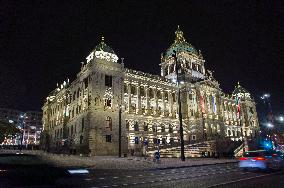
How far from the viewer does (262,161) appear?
55.2 feet

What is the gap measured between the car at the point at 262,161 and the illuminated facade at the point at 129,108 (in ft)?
87.7

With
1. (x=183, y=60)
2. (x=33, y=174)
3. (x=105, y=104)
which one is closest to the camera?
(x=33, y=174)

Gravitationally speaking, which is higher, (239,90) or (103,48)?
(103,48)

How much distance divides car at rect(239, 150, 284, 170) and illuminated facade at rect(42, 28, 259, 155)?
26722 mm

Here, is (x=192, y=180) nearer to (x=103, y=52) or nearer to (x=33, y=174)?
(x=33, y=174)

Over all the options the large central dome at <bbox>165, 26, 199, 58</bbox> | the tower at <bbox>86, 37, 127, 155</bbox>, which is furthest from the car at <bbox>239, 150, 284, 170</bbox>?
the large central dome at <bbox>165, 26, 199, 58</bbox>

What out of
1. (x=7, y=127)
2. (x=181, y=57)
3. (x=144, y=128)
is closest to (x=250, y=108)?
(x=181, y=57)

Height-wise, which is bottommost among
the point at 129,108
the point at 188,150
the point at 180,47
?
the point at 188,150

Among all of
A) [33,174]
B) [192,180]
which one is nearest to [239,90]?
[192,180]

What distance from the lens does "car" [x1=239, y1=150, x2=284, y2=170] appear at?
55.2 ft

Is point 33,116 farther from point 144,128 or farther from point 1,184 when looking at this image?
point 1,184

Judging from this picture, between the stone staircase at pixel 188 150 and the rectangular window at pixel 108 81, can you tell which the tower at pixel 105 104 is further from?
the stone staircase at pixel 188 150

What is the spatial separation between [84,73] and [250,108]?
76.1 metres

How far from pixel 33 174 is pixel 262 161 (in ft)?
47.6
